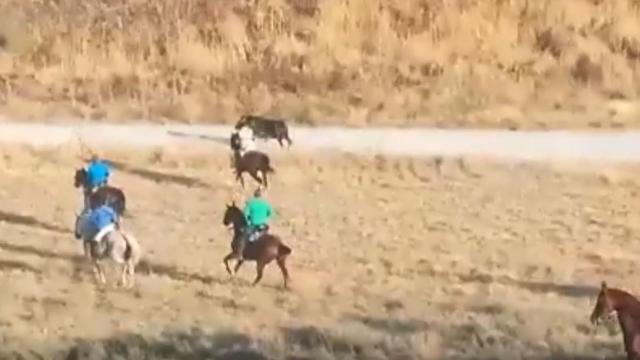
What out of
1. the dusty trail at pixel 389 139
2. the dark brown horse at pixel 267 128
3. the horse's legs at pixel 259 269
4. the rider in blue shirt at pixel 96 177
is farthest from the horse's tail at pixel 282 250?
the dusty trail at pixel 389 139

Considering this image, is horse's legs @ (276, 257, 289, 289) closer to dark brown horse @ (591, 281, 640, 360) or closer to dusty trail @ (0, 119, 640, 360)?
dusty trail @ (0, 119, 640, 360)

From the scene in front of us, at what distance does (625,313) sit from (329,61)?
15162 mm

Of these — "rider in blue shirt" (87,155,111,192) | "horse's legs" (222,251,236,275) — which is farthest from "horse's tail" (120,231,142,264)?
"rider in blue shirt" (87,155,111,192)

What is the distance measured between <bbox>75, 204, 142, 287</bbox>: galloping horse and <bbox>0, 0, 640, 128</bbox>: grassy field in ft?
29.3

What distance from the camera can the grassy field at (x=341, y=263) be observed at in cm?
1059

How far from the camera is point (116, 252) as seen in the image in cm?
1202

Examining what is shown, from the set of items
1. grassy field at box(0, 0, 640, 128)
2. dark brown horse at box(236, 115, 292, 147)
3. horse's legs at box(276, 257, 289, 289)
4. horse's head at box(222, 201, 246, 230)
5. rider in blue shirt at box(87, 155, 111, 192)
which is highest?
grassy field at box(0, 0, 640, 128)

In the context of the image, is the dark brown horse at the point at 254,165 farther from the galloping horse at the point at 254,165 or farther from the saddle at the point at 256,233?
the saddle at the point at 256,233

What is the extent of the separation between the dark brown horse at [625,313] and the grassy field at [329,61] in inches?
437

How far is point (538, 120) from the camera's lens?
69.1ft

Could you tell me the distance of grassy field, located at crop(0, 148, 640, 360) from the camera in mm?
10594

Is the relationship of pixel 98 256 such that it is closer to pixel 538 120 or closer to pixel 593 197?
pixel 593 197

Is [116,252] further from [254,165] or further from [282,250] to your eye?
[254,165]

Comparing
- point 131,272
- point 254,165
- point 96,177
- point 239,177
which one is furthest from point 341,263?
point 239,177
